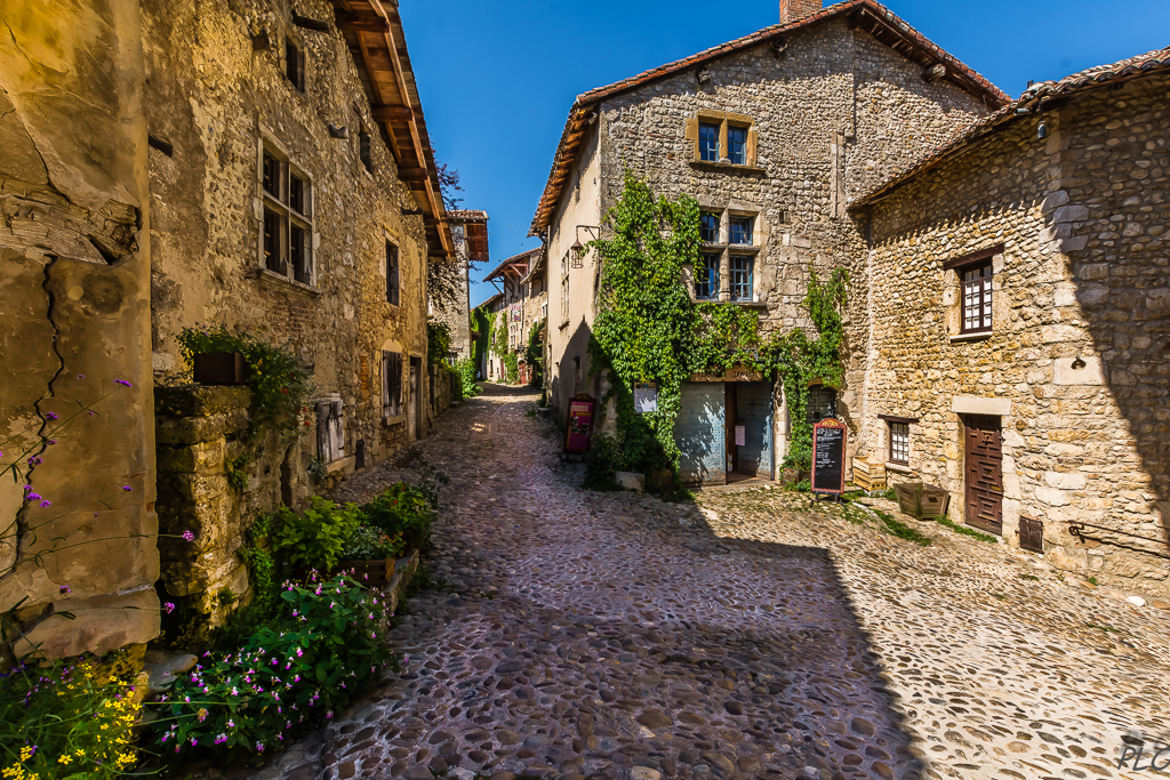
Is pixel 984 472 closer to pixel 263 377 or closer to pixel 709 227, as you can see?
pixel 709 227

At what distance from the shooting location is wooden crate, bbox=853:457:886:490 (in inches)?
416

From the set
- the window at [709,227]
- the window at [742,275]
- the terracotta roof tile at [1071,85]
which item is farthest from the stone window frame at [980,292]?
the window at [709,227]

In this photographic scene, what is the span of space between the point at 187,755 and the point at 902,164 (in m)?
14.4

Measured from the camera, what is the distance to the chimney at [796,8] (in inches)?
440

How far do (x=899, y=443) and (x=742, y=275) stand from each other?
4730mm

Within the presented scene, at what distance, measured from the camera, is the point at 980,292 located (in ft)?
28.2

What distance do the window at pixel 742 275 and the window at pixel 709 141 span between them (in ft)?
6.77

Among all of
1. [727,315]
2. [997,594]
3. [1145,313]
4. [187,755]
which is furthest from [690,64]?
[187,755]

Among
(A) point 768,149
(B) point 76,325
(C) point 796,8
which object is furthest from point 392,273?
(C) point 796,8

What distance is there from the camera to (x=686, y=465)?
33.8ft

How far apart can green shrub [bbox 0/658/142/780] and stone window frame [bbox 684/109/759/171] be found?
10680 mm

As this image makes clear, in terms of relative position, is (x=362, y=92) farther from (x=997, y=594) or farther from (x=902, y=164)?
(x=997, y=594)

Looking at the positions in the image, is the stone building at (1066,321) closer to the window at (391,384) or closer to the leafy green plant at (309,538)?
the leafy green plant at (309,538)

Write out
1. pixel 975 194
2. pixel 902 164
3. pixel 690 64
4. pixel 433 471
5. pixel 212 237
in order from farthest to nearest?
pixel 902 164
pixel 690 64
pixel 433 471
pixel 975 194
pixel 212 237
